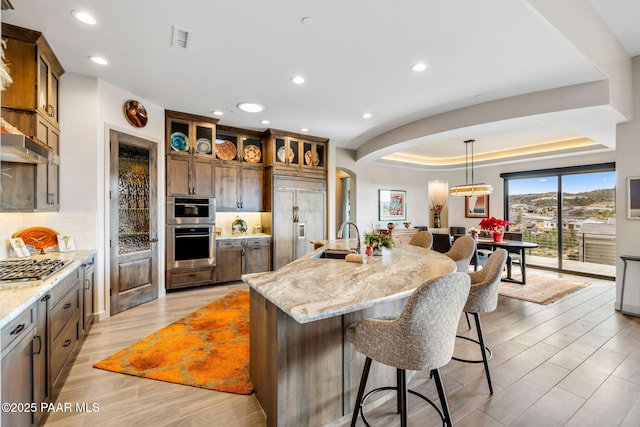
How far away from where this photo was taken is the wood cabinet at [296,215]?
222 inches

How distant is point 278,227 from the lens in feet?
18.6

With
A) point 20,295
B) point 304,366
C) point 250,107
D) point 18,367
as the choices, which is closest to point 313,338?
point 304,366

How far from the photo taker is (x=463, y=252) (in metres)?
3.36

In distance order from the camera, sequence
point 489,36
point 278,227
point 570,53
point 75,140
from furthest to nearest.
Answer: point 278,227, point 75,140, point 570,53, point 489,36

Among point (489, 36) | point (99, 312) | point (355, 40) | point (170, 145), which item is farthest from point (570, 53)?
point (99, 312)

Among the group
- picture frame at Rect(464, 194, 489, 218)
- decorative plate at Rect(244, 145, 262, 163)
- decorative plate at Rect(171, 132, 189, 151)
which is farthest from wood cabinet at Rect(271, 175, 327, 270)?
picture frame at Rect(464, 194, 489, 218)

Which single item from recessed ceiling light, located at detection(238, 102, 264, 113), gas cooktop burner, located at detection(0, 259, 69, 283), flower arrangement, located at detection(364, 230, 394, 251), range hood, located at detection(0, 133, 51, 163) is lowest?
gas cooktop burner, located at detection(0, 259, 69, 283)

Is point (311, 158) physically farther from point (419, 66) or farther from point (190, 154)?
point (419, 66)

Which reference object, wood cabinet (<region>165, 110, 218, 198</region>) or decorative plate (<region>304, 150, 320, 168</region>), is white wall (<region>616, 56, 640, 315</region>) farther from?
wood cabinet (<region>165, 110, 218, 198</region>)

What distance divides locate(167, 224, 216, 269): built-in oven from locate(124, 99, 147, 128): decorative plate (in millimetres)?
1596

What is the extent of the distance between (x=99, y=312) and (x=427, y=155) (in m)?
A: 7.94

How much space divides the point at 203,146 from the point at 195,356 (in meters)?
3.58

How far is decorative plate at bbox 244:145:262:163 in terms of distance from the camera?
5699 millimetres

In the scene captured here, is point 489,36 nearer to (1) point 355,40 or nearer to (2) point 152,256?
(1) point 355,40
